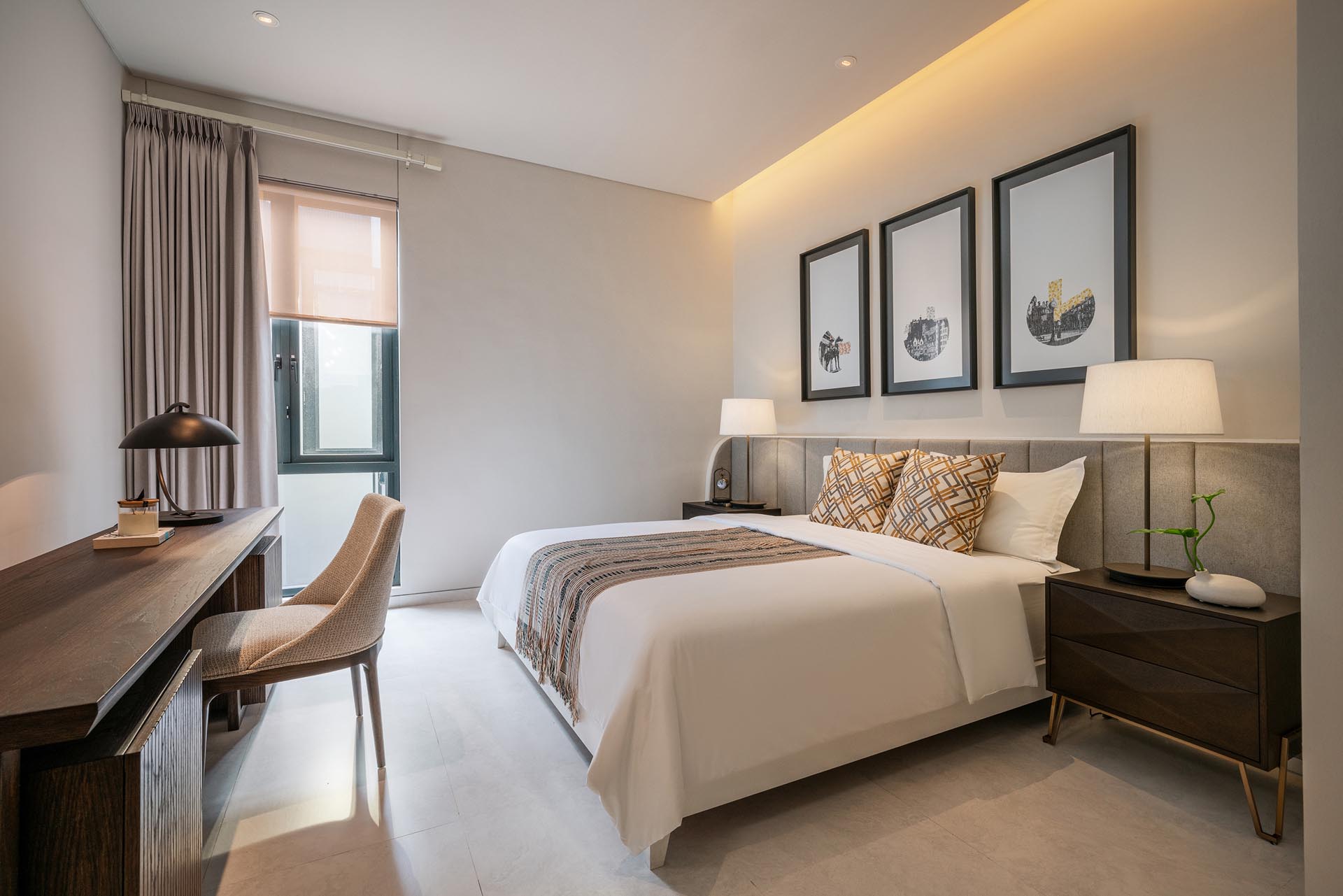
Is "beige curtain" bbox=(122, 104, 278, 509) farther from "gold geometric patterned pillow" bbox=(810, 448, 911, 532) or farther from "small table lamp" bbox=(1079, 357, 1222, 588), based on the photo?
"small table lamp" bbox=(1079, 357, 1222, 588)

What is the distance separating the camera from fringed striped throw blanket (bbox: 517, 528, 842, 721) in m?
2.07

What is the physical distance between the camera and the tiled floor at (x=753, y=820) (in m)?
1.54

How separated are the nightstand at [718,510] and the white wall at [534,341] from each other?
1.25ft

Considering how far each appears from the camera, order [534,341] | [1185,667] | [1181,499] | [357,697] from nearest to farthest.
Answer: [1185,667], [1181,499], [357,697], [534,341]

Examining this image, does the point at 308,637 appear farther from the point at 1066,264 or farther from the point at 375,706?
the point at 1066,264

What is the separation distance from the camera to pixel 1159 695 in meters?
1.88

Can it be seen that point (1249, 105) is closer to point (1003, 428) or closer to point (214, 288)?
point (1003, 428)

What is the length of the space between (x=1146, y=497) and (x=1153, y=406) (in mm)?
358

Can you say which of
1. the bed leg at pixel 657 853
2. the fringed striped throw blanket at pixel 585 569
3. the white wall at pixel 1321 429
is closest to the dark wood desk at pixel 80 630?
the fringed striped throw blanket at pixel 585 569

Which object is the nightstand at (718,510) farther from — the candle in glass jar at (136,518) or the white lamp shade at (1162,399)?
the candle in glass jar at (136,518)

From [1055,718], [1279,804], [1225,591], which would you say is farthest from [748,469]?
[1279,804]

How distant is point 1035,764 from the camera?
81.7 inches

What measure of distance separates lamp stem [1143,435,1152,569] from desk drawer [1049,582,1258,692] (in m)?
0.29

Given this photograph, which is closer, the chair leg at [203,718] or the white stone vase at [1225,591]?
the chair leg at [203,718]
